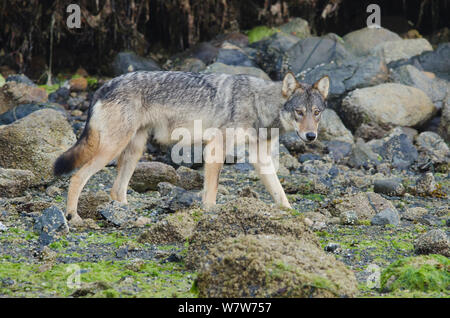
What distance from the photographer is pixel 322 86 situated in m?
8.31

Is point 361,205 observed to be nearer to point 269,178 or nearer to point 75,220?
point 269,178

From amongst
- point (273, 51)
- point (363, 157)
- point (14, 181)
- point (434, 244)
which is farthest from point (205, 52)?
point (434, 244)

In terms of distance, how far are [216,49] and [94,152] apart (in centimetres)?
782

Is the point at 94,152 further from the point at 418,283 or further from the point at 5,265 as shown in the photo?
the point at 418,283

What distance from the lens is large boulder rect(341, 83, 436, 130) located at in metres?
12.6

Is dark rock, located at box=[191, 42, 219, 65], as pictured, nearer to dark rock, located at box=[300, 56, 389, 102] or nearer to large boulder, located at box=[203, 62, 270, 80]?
large boulder, located at box=[203, 62, 270, 80]

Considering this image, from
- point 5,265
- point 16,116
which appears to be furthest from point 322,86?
point 16,116

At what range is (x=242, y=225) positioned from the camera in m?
5.65

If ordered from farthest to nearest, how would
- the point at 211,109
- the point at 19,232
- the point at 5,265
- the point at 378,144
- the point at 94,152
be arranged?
the point at 378,144 → the point at 211,109 → the point at 94,152 → the point at 19,232 → the point at 5,265

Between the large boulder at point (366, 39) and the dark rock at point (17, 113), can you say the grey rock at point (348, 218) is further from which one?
the large boulder at point (366, 39)

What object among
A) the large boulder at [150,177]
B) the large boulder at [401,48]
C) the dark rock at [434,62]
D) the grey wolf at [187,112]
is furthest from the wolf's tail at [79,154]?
the large boulder at [401,48]

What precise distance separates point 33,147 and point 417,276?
574 cm

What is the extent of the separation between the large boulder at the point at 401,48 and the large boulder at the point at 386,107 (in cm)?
238

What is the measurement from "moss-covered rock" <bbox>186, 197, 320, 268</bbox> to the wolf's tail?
7.77 ft
